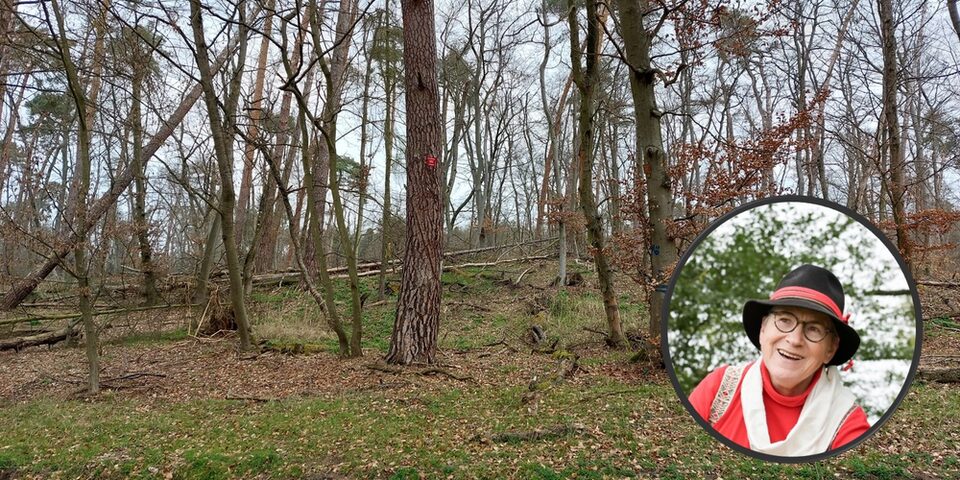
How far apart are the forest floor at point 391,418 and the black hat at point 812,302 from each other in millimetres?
2568

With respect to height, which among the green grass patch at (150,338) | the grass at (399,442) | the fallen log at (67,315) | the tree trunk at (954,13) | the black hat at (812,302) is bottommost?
the grass at (399,442)

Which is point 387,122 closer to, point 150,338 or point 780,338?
point 150,338

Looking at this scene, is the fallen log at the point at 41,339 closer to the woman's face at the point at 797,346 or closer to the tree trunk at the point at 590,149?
the tree trunk at the point at 590,149

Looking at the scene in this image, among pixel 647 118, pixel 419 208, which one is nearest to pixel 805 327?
pixel 647 118

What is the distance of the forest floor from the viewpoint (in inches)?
149

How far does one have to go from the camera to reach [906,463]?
11.6ft

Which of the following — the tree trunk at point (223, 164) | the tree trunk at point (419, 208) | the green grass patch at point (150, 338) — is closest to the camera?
the tree trunk at point (419, 208)

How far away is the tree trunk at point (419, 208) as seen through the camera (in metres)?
7.02

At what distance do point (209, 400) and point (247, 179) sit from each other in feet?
33.4

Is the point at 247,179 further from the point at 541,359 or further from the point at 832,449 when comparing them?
the point at 832,449

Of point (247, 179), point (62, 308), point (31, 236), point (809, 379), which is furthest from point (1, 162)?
point (809, 379)

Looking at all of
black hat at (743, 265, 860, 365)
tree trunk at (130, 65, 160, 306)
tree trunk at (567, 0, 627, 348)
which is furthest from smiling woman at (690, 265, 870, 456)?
tree trunk at (130, 65, 160, 306)

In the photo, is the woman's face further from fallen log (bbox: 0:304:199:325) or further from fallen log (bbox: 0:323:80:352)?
fallen log (bbox: 0:323:80:352)

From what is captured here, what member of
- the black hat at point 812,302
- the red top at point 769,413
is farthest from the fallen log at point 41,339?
the black hat at point 812,302
